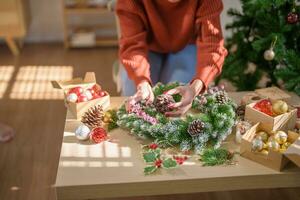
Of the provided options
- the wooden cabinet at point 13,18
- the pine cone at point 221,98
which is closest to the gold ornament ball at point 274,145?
the pine cone at point 221,98

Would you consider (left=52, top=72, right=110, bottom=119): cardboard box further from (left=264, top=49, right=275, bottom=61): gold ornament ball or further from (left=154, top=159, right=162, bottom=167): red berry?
(left=264, top=49, right=275, bottom=61): gold ornament ball

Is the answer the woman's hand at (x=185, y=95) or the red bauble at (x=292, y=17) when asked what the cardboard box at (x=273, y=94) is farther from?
the red bauble at (x=292, y=17)

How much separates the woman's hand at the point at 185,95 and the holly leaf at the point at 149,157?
0.60 feet

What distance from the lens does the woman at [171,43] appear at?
1.48 m

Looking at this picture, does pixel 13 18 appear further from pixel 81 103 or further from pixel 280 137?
pixel 280 137

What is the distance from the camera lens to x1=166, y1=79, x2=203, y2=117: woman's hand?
130cm

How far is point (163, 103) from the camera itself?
1.30m

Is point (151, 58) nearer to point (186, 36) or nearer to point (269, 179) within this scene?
point (186, 36)

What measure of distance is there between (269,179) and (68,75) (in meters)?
1.80

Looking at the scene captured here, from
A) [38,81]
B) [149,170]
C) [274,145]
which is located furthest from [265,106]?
[38,81]

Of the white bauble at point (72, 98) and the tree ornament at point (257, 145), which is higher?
the white bauble at point (72, 98)

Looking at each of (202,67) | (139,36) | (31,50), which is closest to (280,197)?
(202,67)

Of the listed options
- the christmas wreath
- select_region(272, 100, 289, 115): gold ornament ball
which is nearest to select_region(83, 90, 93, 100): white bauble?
the christmas wreath

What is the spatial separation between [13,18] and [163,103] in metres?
1.82
